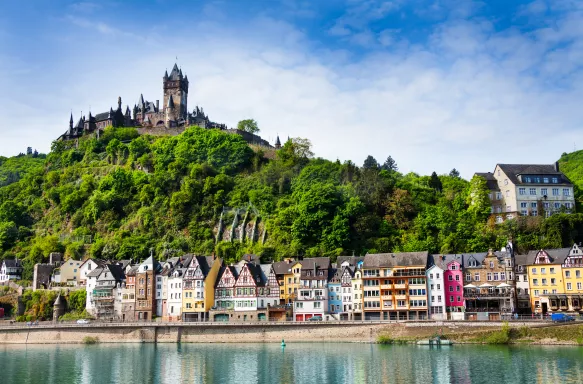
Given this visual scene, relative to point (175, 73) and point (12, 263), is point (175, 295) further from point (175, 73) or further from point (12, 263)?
point (175, 73)

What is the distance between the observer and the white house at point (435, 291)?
6481 cm

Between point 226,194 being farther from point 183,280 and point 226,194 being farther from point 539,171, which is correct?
point 539,171

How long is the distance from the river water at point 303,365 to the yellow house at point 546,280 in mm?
12691

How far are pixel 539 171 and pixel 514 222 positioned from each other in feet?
32.5

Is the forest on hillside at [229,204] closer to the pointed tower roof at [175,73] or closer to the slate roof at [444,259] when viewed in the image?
the slate roof at [444,259]

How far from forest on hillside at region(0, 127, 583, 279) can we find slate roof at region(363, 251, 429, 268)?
8.19 metres

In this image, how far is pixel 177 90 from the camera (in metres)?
139

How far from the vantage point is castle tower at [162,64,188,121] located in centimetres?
13812

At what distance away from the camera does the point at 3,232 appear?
100 meters

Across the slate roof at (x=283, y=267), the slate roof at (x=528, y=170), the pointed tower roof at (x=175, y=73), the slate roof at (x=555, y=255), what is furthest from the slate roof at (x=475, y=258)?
the pointed tower roof at (x=175, y=73)

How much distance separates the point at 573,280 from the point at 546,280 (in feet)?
8.38

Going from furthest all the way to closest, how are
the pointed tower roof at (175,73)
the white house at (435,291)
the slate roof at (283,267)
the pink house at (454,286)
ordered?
the pointed tower roof at (175,73), the slate roof at (283,267), the pink house at (454,286), the white house at (435,291)

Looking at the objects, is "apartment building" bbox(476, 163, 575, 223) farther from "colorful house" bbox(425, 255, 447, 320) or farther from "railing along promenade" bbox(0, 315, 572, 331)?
"railing along promenade" bbox(0, 315, 572, 331)

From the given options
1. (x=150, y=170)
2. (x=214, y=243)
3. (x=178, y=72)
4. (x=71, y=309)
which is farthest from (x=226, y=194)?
(x=178, y=72)
